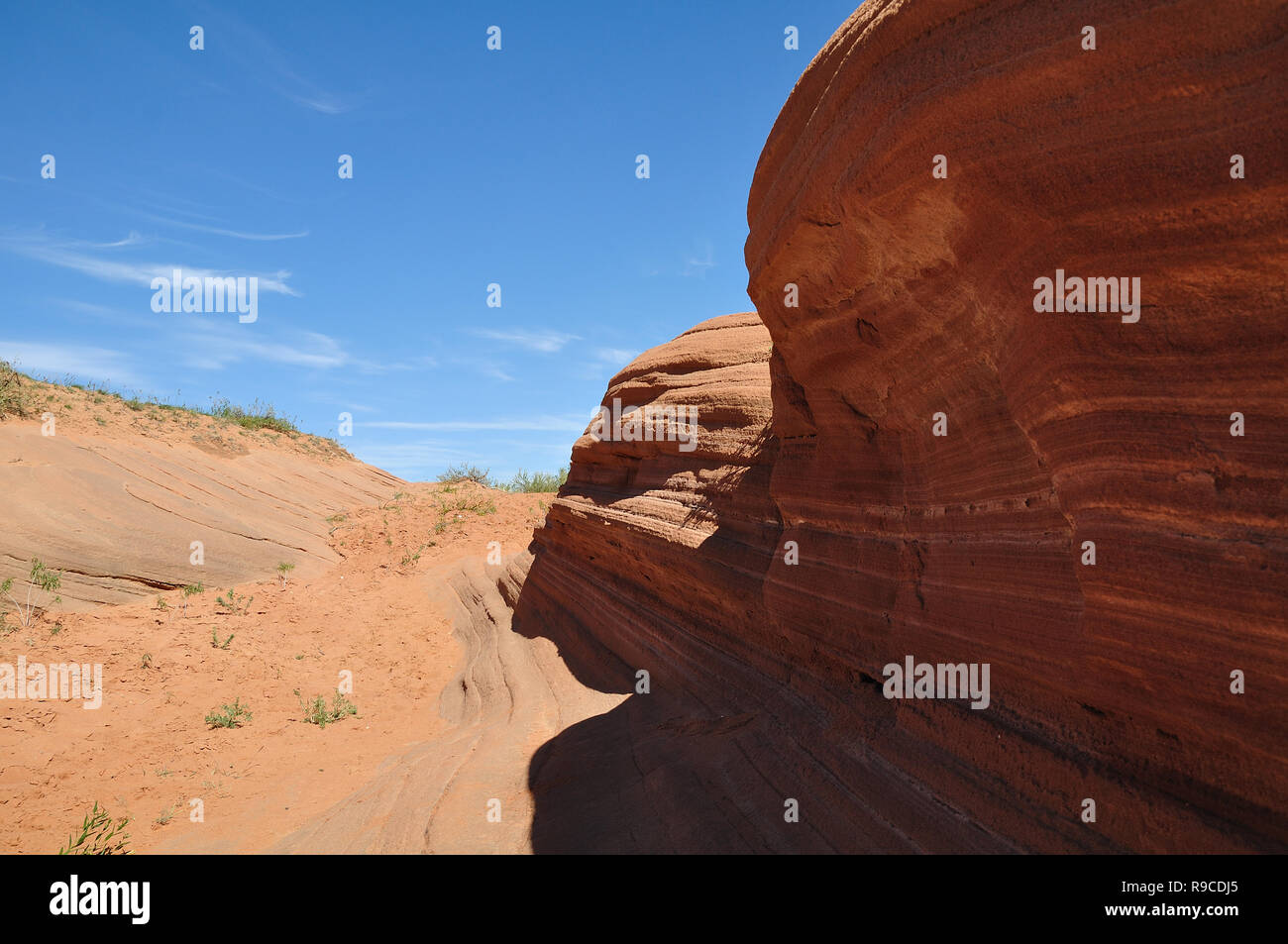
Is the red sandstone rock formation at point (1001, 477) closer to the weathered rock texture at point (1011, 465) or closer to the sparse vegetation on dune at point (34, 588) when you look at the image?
the weathered rock texture at point (1011, 465)

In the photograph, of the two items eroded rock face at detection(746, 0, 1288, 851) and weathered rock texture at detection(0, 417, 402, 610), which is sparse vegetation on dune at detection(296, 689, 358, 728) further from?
eroded rock face at detection(746, 0, 1288, 851)

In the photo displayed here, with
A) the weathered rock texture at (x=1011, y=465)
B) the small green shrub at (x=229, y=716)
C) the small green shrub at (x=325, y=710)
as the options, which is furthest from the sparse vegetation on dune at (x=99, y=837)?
the weathered rock texture at (x=1011, y=465)

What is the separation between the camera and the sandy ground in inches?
228

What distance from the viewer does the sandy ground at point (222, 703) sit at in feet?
19.0

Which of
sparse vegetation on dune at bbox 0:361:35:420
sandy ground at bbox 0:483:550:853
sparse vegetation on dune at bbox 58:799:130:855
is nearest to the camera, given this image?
sparse vegetation on dune at bbox 58:799:130:855

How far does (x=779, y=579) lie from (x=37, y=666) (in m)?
8.79

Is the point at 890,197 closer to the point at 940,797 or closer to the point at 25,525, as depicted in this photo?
the point at 940,797

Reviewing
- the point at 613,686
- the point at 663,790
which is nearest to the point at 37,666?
the point at 613,686

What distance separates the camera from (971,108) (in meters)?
2.67

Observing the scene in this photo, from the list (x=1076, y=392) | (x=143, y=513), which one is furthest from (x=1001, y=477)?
(x=143, y=513)

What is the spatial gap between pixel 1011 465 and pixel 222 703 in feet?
28.5

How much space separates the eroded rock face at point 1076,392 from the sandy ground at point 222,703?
5.08m

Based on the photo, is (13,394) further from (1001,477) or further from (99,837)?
(1001,477)

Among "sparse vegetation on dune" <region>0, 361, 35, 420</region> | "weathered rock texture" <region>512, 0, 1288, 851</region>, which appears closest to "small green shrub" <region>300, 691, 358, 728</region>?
"weathered rock texture" <region>512, 0, 1288, 851</region>
